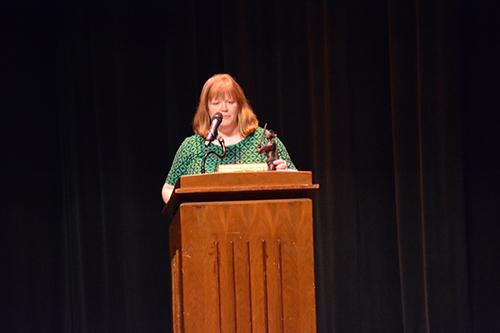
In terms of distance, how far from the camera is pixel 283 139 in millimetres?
4383

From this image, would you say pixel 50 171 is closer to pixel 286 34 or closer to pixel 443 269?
pixel 286 34

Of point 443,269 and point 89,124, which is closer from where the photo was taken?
point 443,269

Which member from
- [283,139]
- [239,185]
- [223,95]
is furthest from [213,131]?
[283,139]

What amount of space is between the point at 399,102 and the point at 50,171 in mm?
1884

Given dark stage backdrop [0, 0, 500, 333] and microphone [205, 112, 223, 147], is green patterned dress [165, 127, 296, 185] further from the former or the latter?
dark stage backdrop [0, 0, 500, 333]

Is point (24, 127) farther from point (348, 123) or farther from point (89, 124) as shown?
point (348, 123)

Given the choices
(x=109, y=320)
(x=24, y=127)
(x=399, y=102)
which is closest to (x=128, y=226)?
(x=109, y=320)

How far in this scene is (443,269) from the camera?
13.7ft

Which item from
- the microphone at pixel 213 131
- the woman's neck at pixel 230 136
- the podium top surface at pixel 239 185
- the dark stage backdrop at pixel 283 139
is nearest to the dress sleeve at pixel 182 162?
the woman's neck at pixel 230 136

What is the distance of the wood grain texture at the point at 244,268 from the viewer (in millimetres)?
2588

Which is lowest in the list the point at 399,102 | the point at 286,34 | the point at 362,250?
the point at 362,250

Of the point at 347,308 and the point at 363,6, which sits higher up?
the point at 363,6

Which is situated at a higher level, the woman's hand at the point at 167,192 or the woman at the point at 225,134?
the woman at the point at 225,134

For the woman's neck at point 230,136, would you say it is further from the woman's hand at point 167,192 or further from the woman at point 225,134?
the woman's hand at point 167,192
